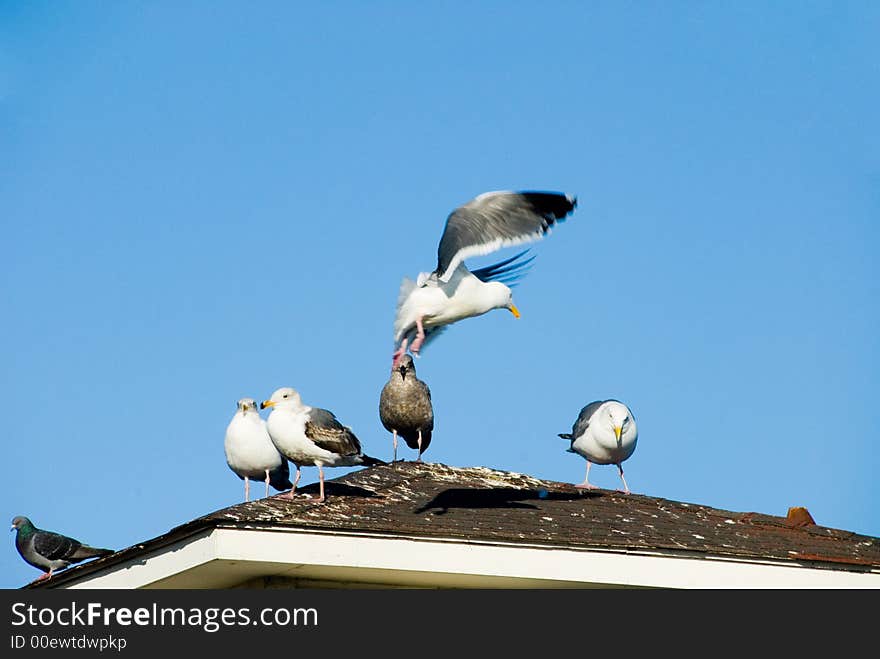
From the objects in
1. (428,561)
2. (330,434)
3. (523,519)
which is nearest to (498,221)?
(330,434)

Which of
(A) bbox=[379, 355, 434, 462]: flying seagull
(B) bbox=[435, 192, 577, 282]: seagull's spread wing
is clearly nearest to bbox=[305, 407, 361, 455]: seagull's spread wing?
(B) bbox=[435, 192, 577, 282]: seagull's spread wing

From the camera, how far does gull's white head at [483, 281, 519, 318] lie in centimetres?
1350

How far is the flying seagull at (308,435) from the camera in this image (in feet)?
40.7

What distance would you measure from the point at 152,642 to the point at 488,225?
212 inches

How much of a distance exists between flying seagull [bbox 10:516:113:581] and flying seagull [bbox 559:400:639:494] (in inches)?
193

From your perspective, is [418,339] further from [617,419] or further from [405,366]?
[617,419]

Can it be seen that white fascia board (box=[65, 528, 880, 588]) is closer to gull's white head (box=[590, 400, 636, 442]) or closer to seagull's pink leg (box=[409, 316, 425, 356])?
seagull's pink leg (box=[409, 316, 425, 356])

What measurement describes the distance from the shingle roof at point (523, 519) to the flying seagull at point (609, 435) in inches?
59.7

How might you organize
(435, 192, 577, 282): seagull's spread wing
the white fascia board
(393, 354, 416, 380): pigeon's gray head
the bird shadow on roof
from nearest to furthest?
the white fascia board
the bird shadow on roof
(435, 192, 577, 282): seagull's spread wing
(393, 354, 416, 380): pigeon's gray head

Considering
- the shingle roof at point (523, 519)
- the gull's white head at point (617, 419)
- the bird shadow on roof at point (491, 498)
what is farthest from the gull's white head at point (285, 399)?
the gull's white head at point (617, 419)

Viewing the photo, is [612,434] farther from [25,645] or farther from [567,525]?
[25,645]

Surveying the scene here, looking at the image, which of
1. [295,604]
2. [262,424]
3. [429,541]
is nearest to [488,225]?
[262,424]

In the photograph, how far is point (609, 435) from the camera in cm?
1497

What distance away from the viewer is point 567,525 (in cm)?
1053
